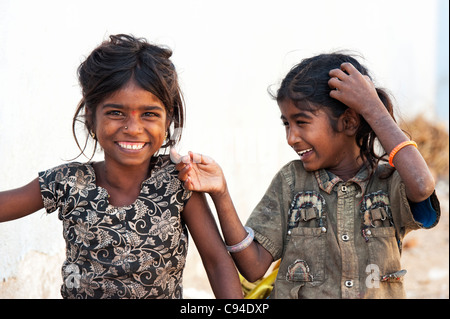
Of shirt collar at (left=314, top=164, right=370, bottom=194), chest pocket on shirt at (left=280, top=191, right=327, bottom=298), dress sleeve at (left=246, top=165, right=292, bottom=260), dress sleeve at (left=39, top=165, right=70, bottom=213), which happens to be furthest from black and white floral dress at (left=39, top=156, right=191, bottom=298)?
shirt collar at (left=314, top=164, right=370, bottom=194)

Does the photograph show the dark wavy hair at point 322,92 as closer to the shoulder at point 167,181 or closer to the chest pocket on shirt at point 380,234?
the chest pocket on shirt at point 380,234

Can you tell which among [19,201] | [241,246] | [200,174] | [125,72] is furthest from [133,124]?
[241,246]

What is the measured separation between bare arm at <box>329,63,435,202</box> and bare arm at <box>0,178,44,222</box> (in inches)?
52.5

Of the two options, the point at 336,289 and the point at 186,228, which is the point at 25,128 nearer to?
the point at 186,228

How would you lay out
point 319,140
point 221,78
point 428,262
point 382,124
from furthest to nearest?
point 428,262, point 221,78, point 319,140, point 382,124

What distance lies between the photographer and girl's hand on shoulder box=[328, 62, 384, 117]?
2.49 metres

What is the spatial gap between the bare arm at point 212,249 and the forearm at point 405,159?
0.80m

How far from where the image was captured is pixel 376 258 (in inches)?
98.7

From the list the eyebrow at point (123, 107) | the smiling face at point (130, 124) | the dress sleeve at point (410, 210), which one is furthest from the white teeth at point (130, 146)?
the dress sleeve at point (410, 210)

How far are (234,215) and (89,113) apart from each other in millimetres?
756

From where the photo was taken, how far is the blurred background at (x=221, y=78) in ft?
9.84

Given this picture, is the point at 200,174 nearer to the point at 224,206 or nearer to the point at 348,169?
the point at 224,206

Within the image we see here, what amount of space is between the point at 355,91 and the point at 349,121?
179mm

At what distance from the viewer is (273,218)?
2.64m
